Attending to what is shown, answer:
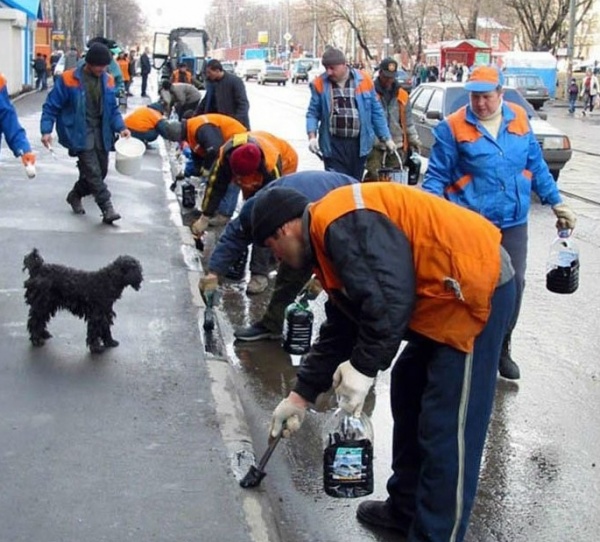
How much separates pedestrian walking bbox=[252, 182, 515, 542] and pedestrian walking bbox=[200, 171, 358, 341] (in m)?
0.69

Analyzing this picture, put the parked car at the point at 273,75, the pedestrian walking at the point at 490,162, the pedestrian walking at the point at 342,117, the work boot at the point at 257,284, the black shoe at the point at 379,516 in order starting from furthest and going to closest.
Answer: the parked car at the point at 273,75, the pedestrian walking at the point at 342,117, the work boot at the point at 257,284, the pedestrian walking at the point at 490,162, the black shoe at the point at 379,516

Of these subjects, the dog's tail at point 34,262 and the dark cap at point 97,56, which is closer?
the dog's tail at point 34,262

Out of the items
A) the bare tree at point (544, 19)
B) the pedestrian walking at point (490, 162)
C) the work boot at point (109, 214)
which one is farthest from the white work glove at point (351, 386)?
the bare tree at point (544, 19)

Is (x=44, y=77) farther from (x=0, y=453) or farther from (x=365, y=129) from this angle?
(x=0, y=453)

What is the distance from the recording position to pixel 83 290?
6.45 metres

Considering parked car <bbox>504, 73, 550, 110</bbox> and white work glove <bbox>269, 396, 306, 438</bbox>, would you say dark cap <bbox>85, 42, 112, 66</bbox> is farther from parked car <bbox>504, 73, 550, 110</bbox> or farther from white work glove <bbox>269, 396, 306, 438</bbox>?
parked car <bbox>504, 73, 550, 110</bbox>

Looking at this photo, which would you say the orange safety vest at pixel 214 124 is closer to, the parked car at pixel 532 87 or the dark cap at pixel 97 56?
the dark cap at pixel 97 56

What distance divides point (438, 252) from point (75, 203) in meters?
8.85

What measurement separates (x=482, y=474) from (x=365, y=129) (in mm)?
5090

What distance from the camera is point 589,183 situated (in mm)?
16469

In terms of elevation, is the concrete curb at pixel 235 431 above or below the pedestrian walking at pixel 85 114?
below

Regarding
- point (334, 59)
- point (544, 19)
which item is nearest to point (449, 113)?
point (334, 59)

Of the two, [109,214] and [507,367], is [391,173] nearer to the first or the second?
[109,214]

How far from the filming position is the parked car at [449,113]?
15289 mm
